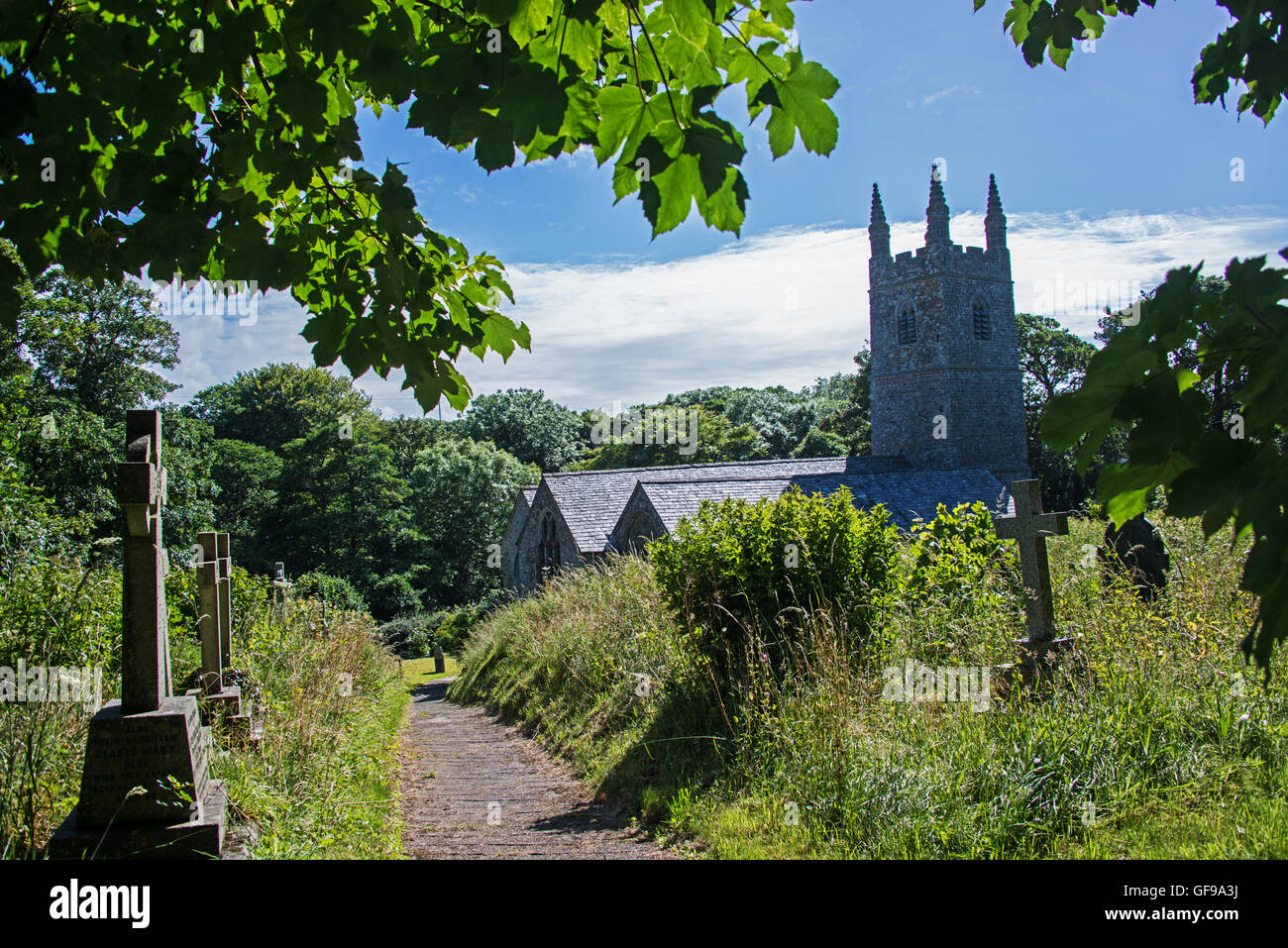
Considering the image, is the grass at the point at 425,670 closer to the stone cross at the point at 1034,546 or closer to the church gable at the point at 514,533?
the church gable at the point at 514,533

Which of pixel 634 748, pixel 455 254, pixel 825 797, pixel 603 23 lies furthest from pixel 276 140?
pixel 634 748

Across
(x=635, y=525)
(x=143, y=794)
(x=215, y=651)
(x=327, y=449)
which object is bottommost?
(x=143, y=794)

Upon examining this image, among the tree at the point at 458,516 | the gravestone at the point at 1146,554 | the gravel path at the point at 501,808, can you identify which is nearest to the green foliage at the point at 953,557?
the gravestone at the point at 1146,554

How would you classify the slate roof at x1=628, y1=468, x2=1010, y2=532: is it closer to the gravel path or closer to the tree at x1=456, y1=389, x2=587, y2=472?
the gravel path

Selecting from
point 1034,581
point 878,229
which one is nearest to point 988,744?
point 1034,581

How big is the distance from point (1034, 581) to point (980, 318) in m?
35.5

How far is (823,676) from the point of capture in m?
5.73

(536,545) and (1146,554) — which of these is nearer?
(1146,554)

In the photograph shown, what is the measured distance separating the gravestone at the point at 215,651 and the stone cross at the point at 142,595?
66.6 inches

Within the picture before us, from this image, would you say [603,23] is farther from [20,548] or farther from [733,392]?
[733,392]

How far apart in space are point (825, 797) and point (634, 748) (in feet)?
9.59

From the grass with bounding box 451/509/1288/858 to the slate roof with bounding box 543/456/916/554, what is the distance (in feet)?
52.5

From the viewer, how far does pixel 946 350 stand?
36.8 meters

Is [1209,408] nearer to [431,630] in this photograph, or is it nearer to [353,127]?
[353,127]
